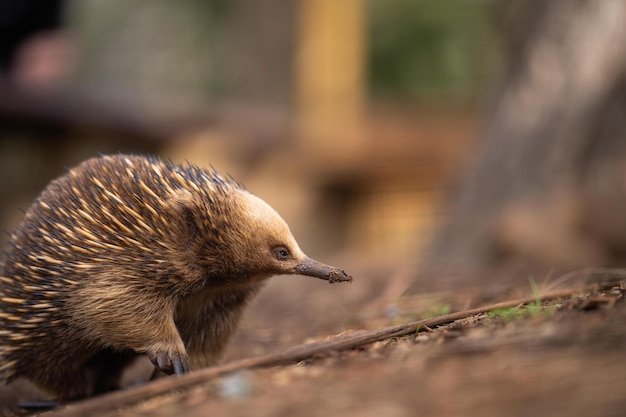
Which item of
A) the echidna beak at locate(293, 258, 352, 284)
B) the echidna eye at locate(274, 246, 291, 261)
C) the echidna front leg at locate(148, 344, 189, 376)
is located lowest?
the echidna front leg at locate(148, 344, 189, 376)

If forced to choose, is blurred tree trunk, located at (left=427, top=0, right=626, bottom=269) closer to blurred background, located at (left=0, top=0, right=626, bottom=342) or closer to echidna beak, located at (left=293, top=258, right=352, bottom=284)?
blurred background, located at (left=0, top=0, right=626, bottom=342)

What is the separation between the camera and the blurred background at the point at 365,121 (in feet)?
19.5

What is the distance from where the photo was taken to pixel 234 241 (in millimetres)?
3289

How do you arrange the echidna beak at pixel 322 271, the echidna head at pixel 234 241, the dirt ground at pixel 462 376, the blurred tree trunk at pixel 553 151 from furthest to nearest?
the blurred tree trunk at pixel 553 151, the echidna head at pixel 234 241, the echidna beak at pixel 322 271, the dirt ground at pixel 462 376

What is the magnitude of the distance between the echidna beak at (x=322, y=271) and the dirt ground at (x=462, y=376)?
404 millimetres

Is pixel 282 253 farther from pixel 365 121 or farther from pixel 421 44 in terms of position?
pixel 421 44

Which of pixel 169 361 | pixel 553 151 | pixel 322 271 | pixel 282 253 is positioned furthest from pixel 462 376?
pixel 553 151

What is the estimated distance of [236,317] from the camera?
359 centimetres

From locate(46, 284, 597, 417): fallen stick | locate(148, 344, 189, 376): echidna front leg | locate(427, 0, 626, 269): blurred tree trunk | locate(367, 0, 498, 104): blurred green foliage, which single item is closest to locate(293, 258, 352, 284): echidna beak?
locate(46, 284, 597, 417): fallen stick

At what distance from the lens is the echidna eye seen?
3.29m

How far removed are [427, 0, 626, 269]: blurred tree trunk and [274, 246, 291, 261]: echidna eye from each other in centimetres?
295

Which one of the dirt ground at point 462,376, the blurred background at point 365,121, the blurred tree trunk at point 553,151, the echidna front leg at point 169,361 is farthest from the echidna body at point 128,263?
the blurred tree trunk at point 553,151

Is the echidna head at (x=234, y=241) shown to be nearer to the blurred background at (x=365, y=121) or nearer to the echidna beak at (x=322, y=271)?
the echidna beak at (x=322, y=271)

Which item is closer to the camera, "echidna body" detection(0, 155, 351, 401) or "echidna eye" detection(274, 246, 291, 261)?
"echidna body" detection(0, 155, 351, 401)
